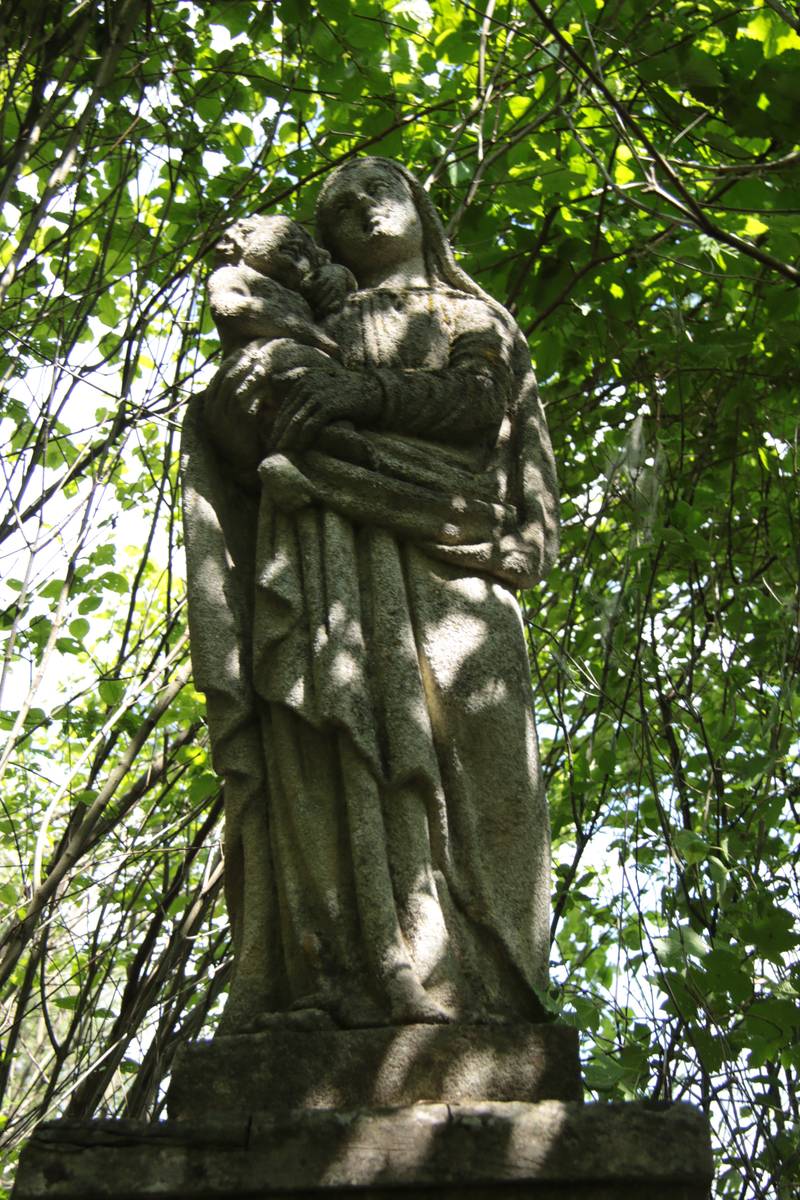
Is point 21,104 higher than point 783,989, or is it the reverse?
point 21,104

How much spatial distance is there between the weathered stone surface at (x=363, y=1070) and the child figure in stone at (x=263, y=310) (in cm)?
185

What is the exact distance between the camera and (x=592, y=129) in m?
7.97

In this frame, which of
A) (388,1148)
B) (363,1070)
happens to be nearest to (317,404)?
(363,1070)

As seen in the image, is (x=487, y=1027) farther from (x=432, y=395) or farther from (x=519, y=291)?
(x=519, y=291)

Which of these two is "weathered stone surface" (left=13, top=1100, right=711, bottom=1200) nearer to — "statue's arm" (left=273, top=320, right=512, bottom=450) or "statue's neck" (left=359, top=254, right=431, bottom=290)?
"statue's arm" (left=273, top=320, right=512, bottom=450)

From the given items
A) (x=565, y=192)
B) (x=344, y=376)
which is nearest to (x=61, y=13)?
(x=565, y=192)

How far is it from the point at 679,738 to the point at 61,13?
5.46 m

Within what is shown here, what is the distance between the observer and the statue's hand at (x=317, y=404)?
4262 millimetres

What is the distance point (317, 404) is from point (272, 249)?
0.74 m

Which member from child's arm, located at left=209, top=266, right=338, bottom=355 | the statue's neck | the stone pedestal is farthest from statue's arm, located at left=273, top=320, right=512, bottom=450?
the stone pedestal

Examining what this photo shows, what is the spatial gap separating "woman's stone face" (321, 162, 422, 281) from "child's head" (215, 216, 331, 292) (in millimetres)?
188

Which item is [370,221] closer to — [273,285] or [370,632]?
[273,285]

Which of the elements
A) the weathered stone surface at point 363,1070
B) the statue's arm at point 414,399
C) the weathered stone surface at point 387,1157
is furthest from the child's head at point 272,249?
the weathered stone surface at point 387,1157

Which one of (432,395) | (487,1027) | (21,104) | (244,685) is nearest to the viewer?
(487,1027)
